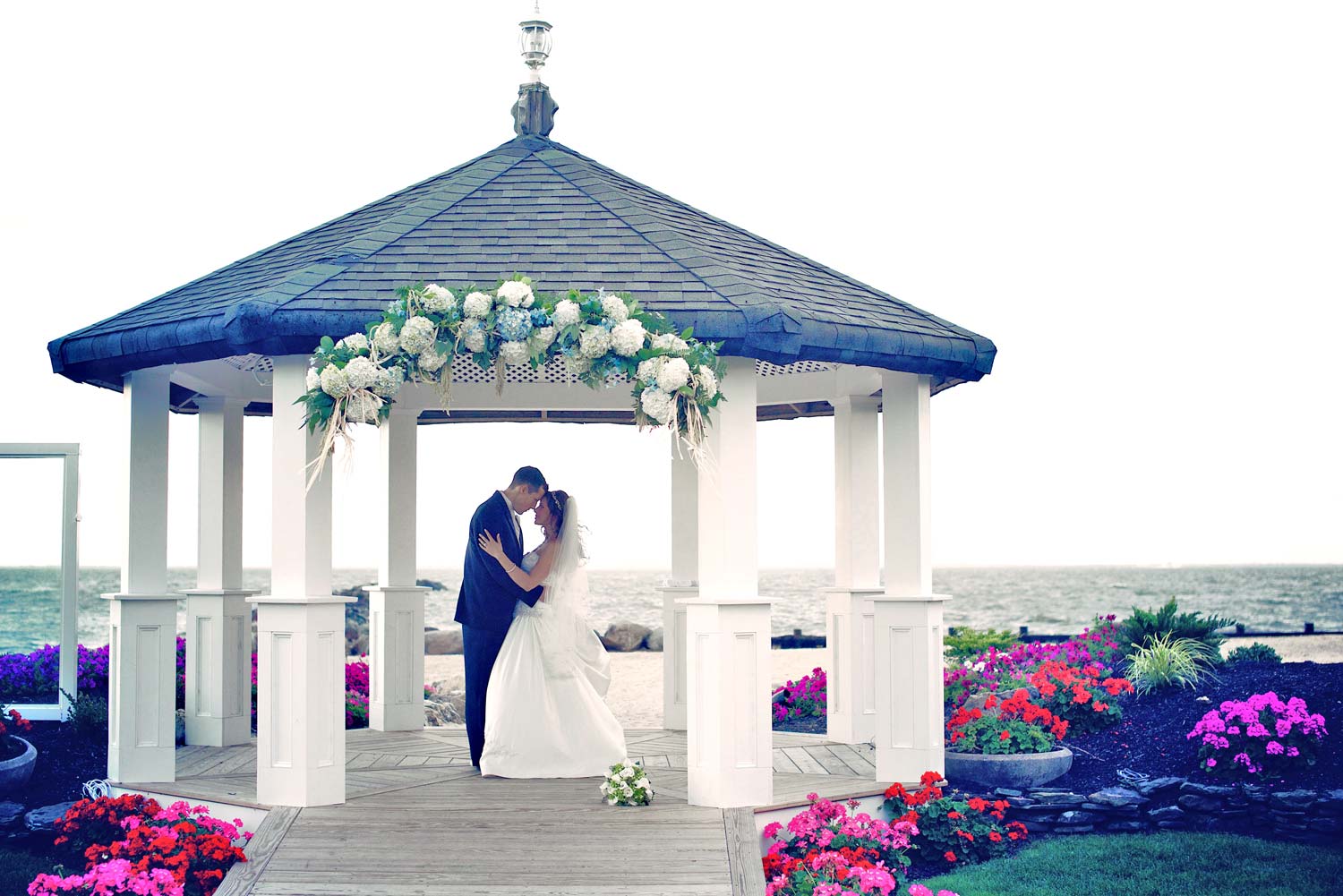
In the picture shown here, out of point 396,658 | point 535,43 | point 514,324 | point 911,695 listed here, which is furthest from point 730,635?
point 535,43

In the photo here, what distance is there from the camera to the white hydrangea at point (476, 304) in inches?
287

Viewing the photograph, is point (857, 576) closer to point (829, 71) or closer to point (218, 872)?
point (218, 872)

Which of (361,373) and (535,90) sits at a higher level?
(535,90)

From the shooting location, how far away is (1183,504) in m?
37.0

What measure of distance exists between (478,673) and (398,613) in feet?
7.94

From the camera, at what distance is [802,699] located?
13.1m

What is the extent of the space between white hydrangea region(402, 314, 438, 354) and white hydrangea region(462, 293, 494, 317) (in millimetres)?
222

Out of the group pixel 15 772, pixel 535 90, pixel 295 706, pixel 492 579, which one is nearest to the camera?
pixel 295 706

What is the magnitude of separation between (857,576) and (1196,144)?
1888 centimetres

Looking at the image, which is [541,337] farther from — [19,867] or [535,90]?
[19,867]

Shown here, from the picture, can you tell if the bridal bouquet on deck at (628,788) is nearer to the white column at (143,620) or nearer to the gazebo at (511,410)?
the gazebo at (511,410)

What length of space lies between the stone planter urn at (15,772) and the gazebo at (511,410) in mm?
1201

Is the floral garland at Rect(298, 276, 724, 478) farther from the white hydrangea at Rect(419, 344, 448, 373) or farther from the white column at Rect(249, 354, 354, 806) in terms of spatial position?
the white column at Rect(249, 354, 354, 806)

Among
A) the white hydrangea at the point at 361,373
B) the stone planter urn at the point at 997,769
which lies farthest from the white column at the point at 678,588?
the white hydrangea at the point at 361,373
